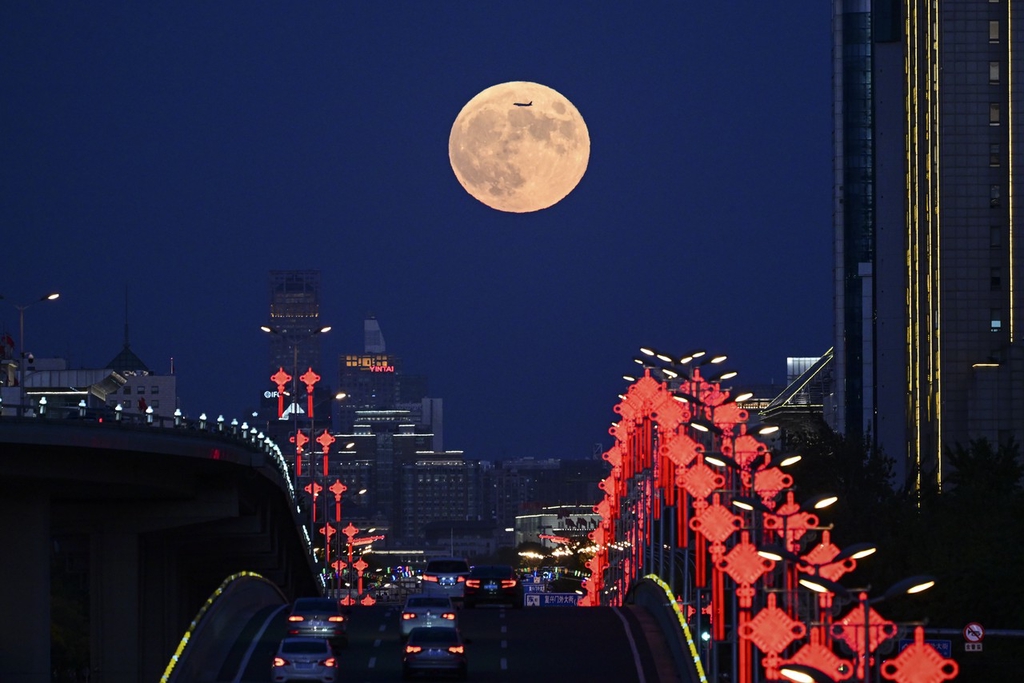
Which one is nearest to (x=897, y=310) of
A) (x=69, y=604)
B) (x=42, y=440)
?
(x=69, y=604)

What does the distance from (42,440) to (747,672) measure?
2073 centimetres

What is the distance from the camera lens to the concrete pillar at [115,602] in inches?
2913

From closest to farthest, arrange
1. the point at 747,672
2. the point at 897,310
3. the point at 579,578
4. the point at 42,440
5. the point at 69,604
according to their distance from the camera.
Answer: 1. the point at 747,672
2. the point at 42,440
3. the point at 69,604
4. the point at 897,310
5. the point at 579,578

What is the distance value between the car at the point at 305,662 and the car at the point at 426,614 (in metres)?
8.57

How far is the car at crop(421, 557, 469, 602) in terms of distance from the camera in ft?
247

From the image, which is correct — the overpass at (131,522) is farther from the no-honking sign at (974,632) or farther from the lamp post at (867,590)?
the lamp post at (867,590)

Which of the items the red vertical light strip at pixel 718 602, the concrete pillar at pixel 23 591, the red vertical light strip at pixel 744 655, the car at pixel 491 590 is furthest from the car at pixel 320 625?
the car at pixel 491 590

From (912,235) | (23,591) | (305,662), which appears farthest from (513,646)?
(912,235)

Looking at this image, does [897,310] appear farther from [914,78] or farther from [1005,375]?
[1005,375]

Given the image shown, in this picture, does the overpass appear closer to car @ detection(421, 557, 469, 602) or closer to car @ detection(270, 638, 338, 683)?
car @ detection(421, 557, 469, 602)

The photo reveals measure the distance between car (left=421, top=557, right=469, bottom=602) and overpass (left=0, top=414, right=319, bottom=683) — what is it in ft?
25.9

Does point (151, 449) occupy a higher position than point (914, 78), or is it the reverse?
point (914, 78)

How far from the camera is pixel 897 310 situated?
134875 mm

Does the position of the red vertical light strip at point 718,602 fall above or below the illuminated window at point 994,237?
below
